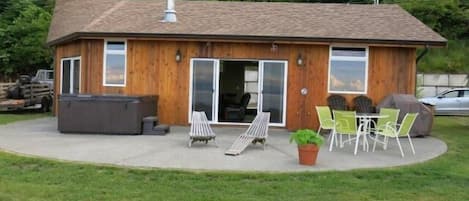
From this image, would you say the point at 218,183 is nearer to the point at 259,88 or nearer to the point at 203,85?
the point at 259,88

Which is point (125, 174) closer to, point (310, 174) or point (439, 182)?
point (310, 174)

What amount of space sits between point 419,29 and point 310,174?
915cm

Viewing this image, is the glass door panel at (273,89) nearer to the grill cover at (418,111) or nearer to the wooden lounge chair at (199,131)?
the grill cover at (418,111)

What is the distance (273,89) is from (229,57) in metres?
1.50

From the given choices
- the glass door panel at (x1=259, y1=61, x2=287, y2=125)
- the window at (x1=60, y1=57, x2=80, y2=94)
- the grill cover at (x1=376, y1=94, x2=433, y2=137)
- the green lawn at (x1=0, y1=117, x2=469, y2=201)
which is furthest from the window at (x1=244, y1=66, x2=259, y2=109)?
the green lawn at (x1=0, y1=117, x2=469, y2=201)

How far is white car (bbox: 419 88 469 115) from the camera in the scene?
22594mm

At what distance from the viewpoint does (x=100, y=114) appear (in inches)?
551

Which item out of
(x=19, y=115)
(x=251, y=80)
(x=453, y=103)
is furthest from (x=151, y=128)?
→ (x=453, y=103)

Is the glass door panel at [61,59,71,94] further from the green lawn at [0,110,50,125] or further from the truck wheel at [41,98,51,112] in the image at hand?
the truck wheel at [41,98,51,112]

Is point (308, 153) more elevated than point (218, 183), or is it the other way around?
point (308, 153)

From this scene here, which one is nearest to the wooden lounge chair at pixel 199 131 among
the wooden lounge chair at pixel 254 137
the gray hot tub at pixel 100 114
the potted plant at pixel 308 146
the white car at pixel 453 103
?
the wooden lounge chair at pixel 254 137

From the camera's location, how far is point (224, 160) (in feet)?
32.5

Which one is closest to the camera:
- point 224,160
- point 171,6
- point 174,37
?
point 224,160

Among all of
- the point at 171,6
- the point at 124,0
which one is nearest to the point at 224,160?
the point at 171,6
